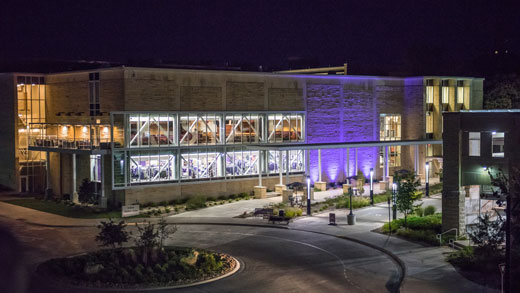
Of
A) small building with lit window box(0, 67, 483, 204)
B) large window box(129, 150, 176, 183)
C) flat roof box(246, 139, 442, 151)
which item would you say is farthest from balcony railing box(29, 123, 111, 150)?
flat roof box(246, 139, 442, 151)

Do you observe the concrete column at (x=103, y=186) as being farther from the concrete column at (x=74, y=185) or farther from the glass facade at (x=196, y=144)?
the concrete column at (x=74, y=185)

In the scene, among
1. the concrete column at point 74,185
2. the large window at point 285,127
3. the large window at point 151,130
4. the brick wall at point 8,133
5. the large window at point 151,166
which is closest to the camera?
the large window at point 151,166

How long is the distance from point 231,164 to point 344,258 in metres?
24.4

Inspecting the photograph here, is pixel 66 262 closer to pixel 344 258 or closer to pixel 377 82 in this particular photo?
pixel 344 258

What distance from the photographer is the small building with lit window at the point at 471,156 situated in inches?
1353

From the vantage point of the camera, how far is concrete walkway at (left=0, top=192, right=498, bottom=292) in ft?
88.5

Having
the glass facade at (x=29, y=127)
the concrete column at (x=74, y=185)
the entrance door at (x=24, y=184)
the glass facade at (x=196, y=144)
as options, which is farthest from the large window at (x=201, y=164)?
the entrance door at (x=24, y=184)

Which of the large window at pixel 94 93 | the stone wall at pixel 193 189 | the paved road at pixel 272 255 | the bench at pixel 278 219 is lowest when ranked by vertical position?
the paved road at pixel 272 255

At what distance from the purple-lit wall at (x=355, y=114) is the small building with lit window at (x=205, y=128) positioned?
0.10m

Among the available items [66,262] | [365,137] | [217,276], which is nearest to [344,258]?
[217,276]

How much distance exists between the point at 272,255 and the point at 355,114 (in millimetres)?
33534

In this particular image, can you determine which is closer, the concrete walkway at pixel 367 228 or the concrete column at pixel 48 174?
the concrete walkway at pixel 367 228

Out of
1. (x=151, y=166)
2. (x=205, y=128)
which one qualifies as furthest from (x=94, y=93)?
(x=205, y=128)

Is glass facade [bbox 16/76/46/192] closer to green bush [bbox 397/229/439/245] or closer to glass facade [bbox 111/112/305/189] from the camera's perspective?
glass facade [bbox 111/112/305/189]
